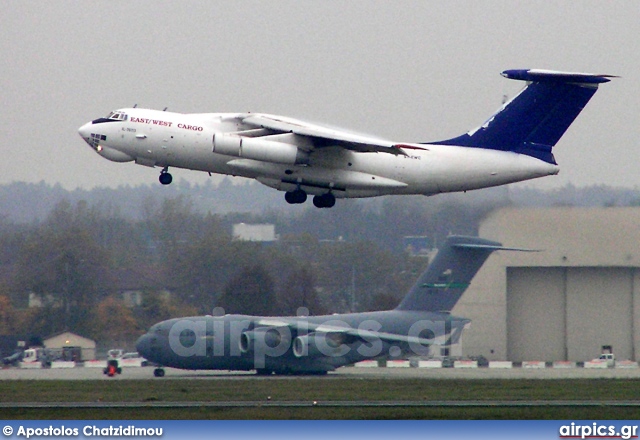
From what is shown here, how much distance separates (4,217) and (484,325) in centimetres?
2018

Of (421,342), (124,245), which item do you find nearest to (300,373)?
(421,342)

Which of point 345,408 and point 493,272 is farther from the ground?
point 493,272

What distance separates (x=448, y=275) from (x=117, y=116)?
797cm

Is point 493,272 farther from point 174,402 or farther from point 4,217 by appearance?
point 4,217

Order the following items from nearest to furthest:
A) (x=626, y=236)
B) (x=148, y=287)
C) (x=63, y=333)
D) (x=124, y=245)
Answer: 1. (x=626, y=236)
2. (x=63, y=333)
3. (x=148, y=287)
4. (x=124, y=245)


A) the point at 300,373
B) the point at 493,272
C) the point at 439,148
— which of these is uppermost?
the point at 439,148

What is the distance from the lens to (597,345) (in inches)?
1161

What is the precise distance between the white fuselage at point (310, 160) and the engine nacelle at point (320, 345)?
3156mm

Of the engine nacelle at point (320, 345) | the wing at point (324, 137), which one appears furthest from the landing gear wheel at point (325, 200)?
the engine nacelle at point (320, 345)

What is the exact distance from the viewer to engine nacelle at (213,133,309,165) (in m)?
20.3

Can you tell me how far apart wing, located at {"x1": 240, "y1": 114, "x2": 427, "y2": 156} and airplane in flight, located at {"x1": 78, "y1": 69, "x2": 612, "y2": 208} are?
0.9 inches

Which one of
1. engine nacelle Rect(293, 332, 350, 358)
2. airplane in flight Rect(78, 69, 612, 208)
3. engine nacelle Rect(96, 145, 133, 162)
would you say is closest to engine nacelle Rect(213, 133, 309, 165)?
airplane in flight Rect(78, 69, 612, 208)

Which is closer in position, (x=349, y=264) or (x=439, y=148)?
(x=439, y=148)

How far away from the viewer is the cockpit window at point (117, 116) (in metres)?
21.1
